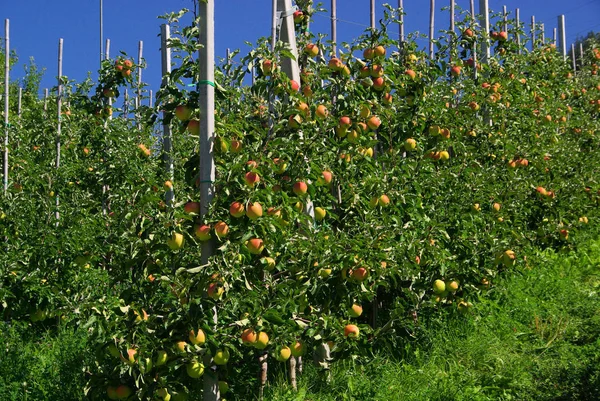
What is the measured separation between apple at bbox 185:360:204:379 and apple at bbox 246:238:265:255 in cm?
53

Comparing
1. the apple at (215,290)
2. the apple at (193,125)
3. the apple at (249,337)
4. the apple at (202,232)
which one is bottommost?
the apple at (249,337)

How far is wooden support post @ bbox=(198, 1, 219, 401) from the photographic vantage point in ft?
9.68

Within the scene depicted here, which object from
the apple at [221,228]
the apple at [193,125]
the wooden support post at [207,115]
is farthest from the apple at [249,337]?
the apple at [193,125]

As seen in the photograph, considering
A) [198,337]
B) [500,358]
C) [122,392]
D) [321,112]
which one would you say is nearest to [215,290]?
[198,337]

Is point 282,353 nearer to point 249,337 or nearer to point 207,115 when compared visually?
point 249,337

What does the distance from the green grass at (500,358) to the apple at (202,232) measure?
900 mm

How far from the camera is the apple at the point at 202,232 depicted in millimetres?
2920

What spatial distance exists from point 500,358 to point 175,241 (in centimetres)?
216

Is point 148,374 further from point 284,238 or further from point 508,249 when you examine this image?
point 508,249

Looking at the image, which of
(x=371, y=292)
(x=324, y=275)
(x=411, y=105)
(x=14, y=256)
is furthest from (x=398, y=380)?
(x=14, y=256)

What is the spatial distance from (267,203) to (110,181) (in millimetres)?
2243

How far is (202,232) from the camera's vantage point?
9.58 ft

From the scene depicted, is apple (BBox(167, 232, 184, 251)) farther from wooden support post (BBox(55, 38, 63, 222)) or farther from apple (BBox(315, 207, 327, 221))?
wooden support post (BBox(55, 38, 63, 222))

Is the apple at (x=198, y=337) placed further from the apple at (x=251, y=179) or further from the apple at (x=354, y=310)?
the apple at (x=354, y=310)
